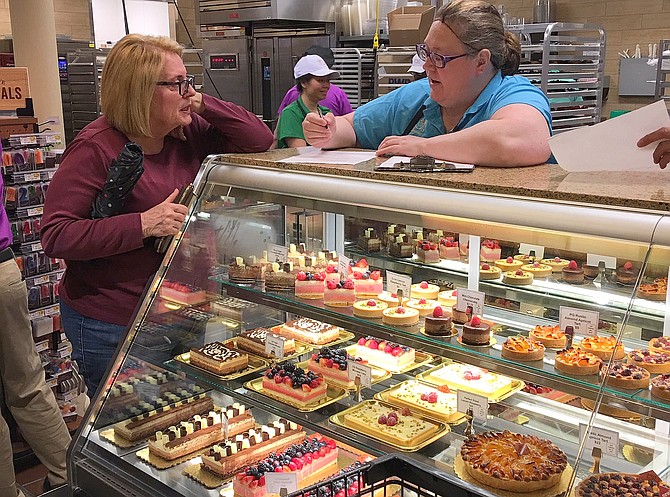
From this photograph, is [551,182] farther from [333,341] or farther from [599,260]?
[333,341]

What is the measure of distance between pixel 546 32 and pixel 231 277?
10.8ft

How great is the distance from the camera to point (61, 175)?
278cm

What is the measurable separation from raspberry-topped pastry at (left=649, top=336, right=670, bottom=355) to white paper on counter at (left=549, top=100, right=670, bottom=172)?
0.55 meters

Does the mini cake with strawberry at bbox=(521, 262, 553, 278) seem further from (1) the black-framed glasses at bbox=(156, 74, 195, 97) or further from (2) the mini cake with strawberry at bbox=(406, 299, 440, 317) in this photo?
(1) the black-framed glasses at bbox=(156, 74, 195, 97)

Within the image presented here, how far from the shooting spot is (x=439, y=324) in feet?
8.25

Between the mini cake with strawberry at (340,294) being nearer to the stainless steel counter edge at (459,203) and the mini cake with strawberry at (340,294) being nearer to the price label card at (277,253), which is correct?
the price label card at (277,253)

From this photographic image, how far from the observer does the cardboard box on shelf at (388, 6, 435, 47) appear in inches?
232

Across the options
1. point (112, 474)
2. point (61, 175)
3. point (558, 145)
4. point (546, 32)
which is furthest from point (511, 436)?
point (546, 32)

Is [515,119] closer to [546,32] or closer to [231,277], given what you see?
[231,277]

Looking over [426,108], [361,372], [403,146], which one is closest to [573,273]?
[403,146]

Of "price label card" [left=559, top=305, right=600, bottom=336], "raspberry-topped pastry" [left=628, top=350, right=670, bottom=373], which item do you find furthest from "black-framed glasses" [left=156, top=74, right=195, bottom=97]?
"raspberry-topped pastry" [left=628, top=350, right=670, bottom=373]

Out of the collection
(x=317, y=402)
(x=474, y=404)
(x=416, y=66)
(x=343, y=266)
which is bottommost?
(x=317, y=402)

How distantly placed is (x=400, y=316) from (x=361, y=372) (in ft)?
1.75

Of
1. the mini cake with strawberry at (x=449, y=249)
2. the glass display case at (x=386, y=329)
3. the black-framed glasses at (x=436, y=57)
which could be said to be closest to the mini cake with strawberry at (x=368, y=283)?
the glass display case at (x=386, y=329)
